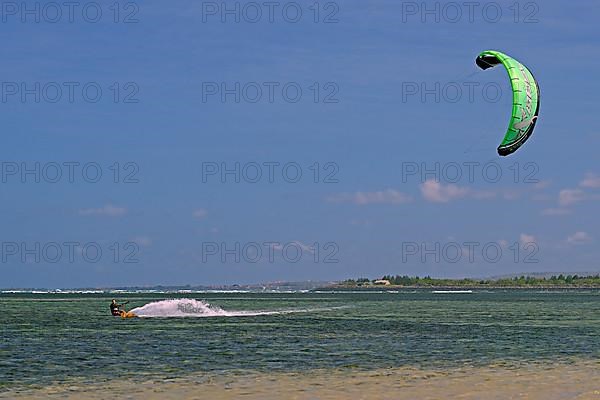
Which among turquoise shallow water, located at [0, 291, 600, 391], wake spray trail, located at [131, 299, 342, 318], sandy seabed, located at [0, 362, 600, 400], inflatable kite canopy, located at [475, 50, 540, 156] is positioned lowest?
sandy seabed, located at [0, 362, 600, 400]

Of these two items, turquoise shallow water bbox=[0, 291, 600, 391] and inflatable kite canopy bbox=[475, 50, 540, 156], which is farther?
inflatable kite canopy bbox=[475, 50, 540, 156]

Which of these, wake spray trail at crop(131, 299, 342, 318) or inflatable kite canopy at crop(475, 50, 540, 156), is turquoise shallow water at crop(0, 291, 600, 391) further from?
wake spray trail at crop(131, 299, 342, 318)

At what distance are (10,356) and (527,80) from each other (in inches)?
784

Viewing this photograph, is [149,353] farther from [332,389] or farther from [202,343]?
[332,389]

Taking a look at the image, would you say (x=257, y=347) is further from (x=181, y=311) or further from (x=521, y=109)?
(x=181, y=311)

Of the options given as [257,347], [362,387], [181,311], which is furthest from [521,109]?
[181,311]

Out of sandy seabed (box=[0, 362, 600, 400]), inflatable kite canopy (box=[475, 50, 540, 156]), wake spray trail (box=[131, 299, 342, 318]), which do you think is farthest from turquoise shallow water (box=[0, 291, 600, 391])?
wake spray trail (box=[131, 299, 342, 318])

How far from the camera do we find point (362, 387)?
2505 centimetres

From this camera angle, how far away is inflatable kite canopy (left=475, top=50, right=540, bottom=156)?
3119cm

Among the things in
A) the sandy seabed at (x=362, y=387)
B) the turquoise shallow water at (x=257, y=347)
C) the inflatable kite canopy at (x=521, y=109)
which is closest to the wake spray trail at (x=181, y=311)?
the turquoise shallow water at (x=257, y=347)

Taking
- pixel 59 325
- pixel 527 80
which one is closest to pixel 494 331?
pixel 527 80

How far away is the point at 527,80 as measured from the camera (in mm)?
32281

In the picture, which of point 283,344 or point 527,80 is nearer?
point 527,80

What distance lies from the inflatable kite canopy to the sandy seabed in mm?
7313
